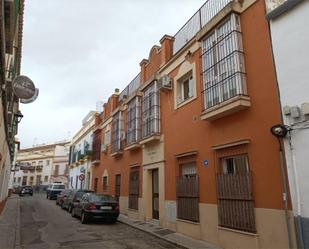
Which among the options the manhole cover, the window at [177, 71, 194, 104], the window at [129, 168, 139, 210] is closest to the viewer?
the manhole cover

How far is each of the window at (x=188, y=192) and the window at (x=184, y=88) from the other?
8.79ft

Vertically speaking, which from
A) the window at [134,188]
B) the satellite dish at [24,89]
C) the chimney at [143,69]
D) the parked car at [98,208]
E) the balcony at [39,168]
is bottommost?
the parked car at [98,208]

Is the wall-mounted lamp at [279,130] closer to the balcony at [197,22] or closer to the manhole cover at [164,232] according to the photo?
the balcony at [197,22]

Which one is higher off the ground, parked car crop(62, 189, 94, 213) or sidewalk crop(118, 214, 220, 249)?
parked car crop(62, 189, 94, 213)

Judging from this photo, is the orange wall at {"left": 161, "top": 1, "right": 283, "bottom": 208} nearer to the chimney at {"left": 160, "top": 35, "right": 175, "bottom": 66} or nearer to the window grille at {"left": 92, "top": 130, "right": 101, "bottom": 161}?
the chimney at {"left": 160, "top": 35, "right": 175, "bottom": 66}

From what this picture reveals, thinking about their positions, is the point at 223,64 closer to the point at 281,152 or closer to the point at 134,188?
the point at 281,152

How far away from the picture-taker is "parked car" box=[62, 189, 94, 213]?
1651cm

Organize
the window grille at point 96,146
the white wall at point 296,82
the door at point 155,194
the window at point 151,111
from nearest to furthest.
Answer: the white wall at point 296,82
the window at point 151,111
the door at point 155,194
the window grille at point 96,146

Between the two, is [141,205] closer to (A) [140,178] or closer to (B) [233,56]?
(A) [140,178]

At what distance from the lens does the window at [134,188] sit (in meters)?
15.4

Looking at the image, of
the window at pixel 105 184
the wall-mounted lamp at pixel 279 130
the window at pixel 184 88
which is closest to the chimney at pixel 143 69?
the window at pixel 184 88

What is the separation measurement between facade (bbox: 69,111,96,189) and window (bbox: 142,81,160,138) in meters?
12.4

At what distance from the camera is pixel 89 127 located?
29.5m

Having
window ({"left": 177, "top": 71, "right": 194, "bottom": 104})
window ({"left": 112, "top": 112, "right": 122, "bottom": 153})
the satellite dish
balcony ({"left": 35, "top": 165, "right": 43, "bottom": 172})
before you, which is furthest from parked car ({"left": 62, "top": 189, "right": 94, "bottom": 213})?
balcony ({"left": 35, "top": 165, "right": 43, "bottom": 172})
